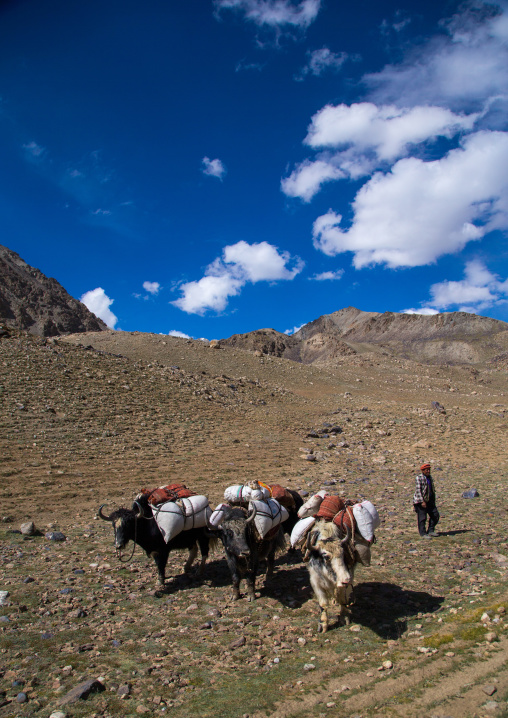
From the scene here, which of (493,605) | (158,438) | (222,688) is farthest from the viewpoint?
(158,438)

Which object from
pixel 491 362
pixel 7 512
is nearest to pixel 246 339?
pixel 491 362

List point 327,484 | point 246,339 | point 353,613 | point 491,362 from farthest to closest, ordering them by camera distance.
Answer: point 246,339 < point 491,362 < point 327,484 < point 353,613

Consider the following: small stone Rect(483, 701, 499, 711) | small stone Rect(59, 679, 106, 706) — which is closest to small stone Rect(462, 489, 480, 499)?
small stone Rect(483, 701, 499, 711)

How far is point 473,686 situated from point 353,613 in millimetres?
2023

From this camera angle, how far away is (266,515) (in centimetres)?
650

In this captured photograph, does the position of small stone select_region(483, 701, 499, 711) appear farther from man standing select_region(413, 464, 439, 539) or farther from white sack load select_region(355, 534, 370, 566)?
man standing select_region(413, 464, 439, 539)

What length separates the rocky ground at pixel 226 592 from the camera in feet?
12.7

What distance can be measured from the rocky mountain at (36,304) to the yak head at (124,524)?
358 feet

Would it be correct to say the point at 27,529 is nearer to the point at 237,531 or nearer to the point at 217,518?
the point at 217,518

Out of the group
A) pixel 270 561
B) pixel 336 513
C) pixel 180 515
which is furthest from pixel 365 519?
pixel 180 515

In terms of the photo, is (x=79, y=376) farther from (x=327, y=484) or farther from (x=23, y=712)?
(x=23, y=712)

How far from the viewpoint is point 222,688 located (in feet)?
13.2

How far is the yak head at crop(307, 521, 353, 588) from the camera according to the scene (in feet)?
16.7

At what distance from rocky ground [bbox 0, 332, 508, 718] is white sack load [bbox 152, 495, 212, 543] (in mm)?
949
